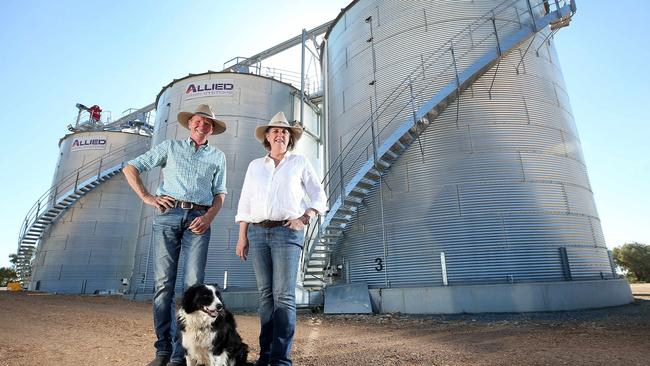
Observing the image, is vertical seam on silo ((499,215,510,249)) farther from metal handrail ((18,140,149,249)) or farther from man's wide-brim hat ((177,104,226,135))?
metal handrail ((18,140,149,249))

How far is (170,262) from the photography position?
3074 millimetres

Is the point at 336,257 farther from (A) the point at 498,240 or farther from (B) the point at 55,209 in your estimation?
(B) the point at 55,209

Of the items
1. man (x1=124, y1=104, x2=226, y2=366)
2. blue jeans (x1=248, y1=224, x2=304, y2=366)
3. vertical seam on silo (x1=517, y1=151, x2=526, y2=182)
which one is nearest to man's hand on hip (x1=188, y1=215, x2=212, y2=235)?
man (x1=124, y1=104, x2=226, y2=366)

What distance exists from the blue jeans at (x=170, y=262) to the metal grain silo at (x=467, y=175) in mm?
6865

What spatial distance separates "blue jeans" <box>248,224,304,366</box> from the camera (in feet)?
8.97

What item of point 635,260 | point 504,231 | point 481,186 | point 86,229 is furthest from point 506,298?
point 635,260

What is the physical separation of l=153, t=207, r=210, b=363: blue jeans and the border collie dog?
8.0 inches

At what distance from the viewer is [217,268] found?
13.5 metres

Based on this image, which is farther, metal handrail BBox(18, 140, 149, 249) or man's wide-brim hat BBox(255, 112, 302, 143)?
metal handrail BBox(18, 140, 149, 249)

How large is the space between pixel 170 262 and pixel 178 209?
465 mm

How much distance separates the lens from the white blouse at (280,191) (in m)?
2.99

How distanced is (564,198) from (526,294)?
3.02 m

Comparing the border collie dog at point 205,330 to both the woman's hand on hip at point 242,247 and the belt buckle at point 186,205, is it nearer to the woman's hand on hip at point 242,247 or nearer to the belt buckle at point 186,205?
the woman's hand on hip at point 242,247

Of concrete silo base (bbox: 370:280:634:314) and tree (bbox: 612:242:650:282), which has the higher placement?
tree (bbox: 612:242:650:282)
